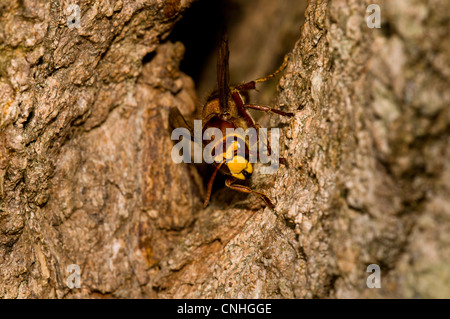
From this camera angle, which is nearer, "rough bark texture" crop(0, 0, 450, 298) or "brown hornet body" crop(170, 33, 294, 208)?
"rough bark texture" crop(0, 0, 450, 298)

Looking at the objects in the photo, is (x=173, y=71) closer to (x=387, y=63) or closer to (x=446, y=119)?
(x=387, y=63)

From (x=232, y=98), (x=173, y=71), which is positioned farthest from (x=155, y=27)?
(x=232, y=98)

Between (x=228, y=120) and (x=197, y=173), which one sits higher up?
(x=228, y=120)

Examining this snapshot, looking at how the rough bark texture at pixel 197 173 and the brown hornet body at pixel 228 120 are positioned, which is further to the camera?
the brown hornet body at pixel 228 120
